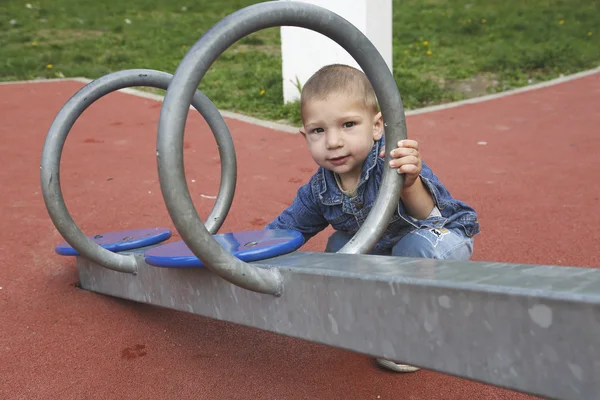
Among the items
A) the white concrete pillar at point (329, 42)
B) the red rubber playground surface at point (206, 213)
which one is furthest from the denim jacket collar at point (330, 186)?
the white concrete pillar at point (329, 42)

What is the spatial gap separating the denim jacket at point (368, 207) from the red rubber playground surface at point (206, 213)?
1.44 feet

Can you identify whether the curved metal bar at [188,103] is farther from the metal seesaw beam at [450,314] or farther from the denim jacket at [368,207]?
the denim jacket at [368,207]

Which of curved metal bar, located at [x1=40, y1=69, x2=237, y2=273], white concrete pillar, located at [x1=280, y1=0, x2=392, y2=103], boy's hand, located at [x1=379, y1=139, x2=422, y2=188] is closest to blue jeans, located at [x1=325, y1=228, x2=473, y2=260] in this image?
boy's hand, located at [x1=379, y1=139, x2=422, y2=188]

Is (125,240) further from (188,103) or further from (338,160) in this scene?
(188,103)

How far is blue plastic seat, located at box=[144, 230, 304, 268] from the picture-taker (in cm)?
206

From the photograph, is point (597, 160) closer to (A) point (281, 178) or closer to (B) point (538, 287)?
(A) point (281, 178)

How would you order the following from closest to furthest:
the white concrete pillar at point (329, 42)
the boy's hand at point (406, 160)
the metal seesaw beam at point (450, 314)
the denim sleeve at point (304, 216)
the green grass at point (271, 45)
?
the metal seesaw beam at point (450, 314), the boy's hand at point (406, 160), the denim sleeve at point (304, 216), the white concrete pillar at point (329, 42), the green grass at point (271, 45)

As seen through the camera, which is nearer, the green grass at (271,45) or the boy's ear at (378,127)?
the boy's ear at (378,127)

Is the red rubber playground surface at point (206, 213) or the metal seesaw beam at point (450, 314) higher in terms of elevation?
the metal seesaw beam at point (450, 314)

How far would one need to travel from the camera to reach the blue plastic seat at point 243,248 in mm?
2059

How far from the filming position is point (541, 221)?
3.67 meters

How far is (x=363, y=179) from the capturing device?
252 cm

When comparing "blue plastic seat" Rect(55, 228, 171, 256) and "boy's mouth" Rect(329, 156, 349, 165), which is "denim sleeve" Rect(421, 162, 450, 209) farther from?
"blue plastic seat" Rect(55, 228, 171, 256)

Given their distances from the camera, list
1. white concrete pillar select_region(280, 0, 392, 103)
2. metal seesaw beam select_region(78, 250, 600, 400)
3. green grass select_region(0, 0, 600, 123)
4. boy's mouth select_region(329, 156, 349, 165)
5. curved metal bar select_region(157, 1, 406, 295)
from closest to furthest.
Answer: metal seesaw beam select_region(78, 250, 600, 400), curved metal bar select_region(157, 1, 406, 295), boy's mouth select_region(329, 156, 349, 165), white concrete pillar select_region(280, 0, 392, 103), green grass select_region(0, 0, 600, 123)
